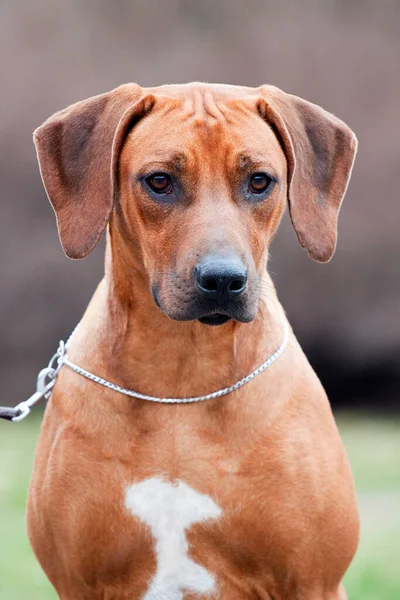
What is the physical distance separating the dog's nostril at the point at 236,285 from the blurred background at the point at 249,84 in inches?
289

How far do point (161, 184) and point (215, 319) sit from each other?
38 centimetres

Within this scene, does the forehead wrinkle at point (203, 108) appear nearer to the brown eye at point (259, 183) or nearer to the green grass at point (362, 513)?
the brown eye at point (259, 183)

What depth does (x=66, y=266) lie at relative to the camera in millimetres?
11008

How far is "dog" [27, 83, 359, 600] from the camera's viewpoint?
125 inches

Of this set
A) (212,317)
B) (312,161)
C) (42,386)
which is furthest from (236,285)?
(42,386)

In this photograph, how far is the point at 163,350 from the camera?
132 inches

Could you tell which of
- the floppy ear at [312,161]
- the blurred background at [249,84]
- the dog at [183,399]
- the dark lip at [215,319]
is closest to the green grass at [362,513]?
the blurred background at [249,84]

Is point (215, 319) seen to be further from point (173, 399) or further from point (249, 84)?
point (249, 84)

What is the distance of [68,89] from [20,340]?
7.59ft

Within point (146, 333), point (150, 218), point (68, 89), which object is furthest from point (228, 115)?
point (68, 89)

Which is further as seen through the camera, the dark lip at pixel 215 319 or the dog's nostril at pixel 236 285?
the dark lip at pixel 215 319

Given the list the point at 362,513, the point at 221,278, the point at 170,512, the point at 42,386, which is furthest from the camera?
the point at 362,513

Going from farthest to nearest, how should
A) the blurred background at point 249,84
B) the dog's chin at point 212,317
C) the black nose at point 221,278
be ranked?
the blurred background at point 249,84
the dog's chin at point 212,317
the black nose at point 221,278

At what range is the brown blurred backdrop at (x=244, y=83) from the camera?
10680 mm
